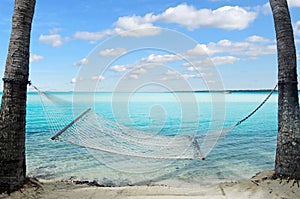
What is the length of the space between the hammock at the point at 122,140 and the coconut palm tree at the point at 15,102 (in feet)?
2.05

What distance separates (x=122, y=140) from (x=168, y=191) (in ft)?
7.10

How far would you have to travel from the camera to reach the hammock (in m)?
3.84

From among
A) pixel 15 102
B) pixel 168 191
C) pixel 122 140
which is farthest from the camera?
pixel 122 140

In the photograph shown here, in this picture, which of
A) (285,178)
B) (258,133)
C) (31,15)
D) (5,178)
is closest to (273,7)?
(285,178)

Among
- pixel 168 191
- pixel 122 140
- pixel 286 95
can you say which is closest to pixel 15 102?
pixel 168 191

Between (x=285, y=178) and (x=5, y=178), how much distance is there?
277cm

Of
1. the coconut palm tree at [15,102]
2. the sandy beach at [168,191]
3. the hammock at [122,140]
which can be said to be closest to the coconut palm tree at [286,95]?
the sandy beach at [168,191]

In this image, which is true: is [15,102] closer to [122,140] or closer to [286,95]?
[122,140]

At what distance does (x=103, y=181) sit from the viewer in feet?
14.6

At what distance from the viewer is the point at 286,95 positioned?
3.19 meters

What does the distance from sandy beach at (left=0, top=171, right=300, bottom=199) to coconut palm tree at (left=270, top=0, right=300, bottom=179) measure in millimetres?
234

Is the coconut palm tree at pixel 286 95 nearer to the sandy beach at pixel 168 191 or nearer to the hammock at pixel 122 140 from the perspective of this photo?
the sandy beach at pixel 168 191

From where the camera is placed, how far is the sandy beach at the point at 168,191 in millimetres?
2873

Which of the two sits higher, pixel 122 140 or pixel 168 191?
pixel 122 140
